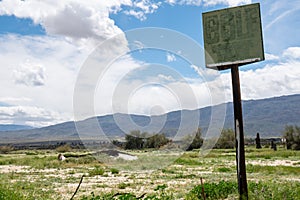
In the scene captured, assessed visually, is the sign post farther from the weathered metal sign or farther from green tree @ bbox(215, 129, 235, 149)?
green tree @ bbox(215, 129, 235, 149)

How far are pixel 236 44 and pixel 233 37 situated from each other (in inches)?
4.9

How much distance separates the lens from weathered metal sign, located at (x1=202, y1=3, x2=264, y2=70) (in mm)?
6273

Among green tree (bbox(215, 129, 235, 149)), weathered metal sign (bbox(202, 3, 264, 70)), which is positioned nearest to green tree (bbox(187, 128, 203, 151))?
green tree (bbox(215, 129, 235, 149))

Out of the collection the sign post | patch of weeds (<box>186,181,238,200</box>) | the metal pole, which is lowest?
patch of weeds (<box>186,181,238,200</box>)

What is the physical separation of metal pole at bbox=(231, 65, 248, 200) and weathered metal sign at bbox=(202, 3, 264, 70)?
0.89 feet

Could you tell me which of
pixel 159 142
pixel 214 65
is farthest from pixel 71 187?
pixel 159 142

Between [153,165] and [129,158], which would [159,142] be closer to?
[129,158]

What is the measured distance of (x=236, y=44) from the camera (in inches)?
251

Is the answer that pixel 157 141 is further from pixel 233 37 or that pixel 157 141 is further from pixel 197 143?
pixel 233 37

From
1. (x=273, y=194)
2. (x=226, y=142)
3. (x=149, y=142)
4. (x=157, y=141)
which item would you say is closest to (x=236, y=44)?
(x=273, y=194)

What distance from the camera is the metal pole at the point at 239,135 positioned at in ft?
20.7

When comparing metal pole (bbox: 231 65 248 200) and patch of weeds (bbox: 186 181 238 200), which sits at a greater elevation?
metal pole (bbox: 231 65 248 200)

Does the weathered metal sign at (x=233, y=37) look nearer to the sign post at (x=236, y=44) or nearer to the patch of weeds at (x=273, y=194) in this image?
the sign post at (x=236, y=44)

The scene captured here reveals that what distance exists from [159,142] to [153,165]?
33.1 ft
